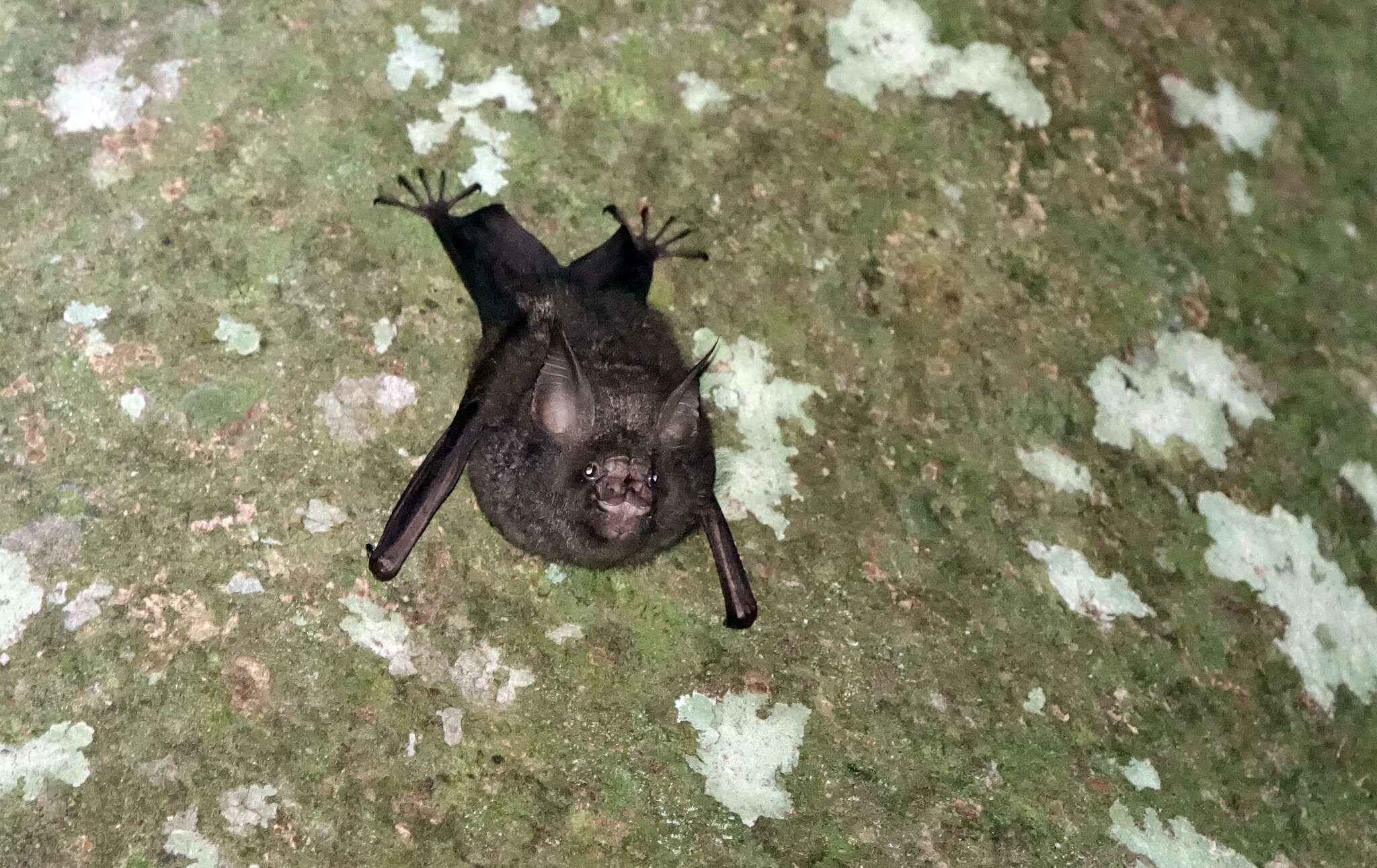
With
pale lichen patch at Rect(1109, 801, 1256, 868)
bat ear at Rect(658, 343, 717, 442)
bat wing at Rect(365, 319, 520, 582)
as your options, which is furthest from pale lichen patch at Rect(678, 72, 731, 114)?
pale lichen patch at Rect(1109, 801, 1256, 868)

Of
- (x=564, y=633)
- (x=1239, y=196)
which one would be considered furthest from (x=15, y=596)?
(x=1239, y=196)

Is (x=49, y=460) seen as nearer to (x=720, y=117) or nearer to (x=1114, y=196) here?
(x=720, y=117)

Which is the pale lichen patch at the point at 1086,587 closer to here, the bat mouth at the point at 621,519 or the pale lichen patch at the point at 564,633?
the bat mouth at the point at 621,519

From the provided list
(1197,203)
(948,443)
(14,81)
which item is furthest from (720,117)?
(14,81)

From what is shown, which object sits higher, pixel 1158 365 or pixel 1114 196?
pixel 1114 196

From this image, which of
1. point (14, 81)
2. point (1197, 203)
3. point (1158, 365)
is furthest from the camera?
point (1197, 203)

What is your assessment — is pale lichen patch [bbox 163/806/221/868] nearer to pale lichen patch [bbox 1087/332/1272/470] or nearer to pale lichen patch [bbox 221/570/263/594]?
pale lichen patch [bbox 221/570/263/594]

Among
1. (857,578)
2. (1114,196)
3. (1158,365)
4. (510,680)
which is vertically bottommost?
(510,680)
